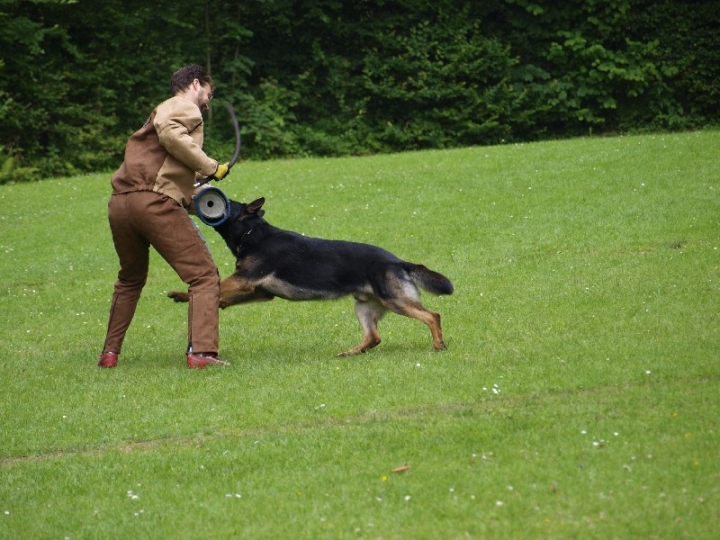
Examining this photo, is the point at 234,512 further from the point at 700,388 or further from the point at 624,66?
the point at 624,66

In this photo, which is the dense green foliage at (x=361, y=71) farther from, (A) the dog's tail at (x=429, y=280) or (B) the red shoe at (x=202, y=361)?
(A) the dog's tail at (x=429, y=280)

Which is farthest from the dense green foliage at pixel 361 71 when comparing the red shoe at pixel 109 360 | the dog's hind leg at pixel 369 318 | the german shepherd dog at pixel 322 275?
the dog's hind leg at pixel 369 318

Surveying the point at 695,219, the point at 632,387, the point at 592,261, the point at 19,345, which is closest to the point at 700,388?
the point at 632,387

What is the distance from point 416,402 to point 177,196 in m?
2.78

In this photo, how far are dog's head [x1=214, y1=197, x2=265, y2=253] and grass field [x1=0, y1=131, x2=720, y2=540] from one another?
3.45 ft

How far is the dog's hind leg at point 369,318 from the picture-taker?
895 centimetres

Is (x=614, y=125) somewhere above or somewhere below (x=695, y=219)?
below

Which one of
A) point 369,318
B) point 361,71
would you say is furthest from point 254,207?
point 361,71

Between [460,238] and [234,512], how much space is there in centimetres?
938

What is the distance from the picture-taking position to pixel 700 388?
266 inches

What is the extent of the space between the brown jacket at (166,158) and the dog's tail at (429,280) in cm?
181

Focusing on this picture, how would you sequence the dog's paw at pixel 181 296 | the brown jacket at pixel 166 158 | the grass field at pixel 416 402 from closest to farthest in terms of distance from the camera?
the grass field at pixel 416 402
the brown jacket at pixel 166 158
the dog's paw at pixel 181 296

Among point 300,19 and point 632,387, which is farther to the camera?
point 300,19

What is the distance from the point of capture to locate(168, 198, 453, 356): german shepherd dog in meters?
8.59
